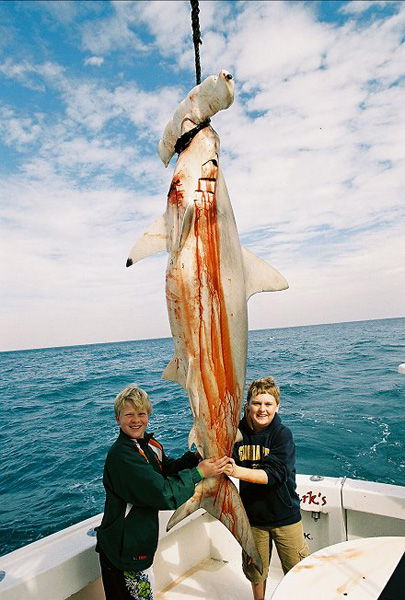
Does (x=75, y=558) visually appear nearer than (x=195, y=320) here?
No

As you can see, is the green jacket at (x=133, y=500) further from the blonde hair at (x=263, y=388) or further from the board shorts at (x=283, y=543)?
the board shorts at (x=283, y=543)

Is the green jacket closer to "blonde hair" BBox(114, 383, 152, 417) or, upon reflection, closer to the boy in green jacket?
the boy in green jacket

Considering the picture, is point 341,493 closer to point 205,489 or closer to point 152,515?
point 205,489

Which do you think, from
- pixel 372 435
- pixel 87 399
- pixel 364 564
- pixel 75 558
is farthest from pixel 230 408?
pixel 87 399

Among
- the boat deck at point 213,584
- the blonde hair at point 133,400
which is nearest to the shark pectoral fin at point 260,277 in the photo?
the blonde hair at point 133,400

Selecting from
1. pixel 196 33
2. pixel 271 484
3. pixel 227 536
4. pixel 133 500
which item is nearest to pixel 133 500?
pixel 133 500

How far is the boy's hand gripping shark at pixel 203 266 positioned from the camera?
A: 243 cm

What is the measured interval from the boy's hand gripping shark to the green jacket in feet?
1.09

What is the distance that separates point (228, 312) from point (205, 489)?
1393 mm

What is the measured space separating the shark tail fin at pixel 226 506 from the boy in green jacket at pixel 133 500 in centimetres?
15

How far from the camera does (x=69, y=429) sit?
16.0m

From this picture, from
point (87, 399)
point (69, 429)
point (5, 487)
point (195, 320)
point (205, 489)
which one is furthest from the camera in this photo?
point (87, 399)

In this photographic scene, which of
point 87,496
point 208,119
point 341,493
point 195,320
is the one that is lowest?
point 87,496

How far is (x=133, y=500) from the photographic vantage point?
2.74 metres
